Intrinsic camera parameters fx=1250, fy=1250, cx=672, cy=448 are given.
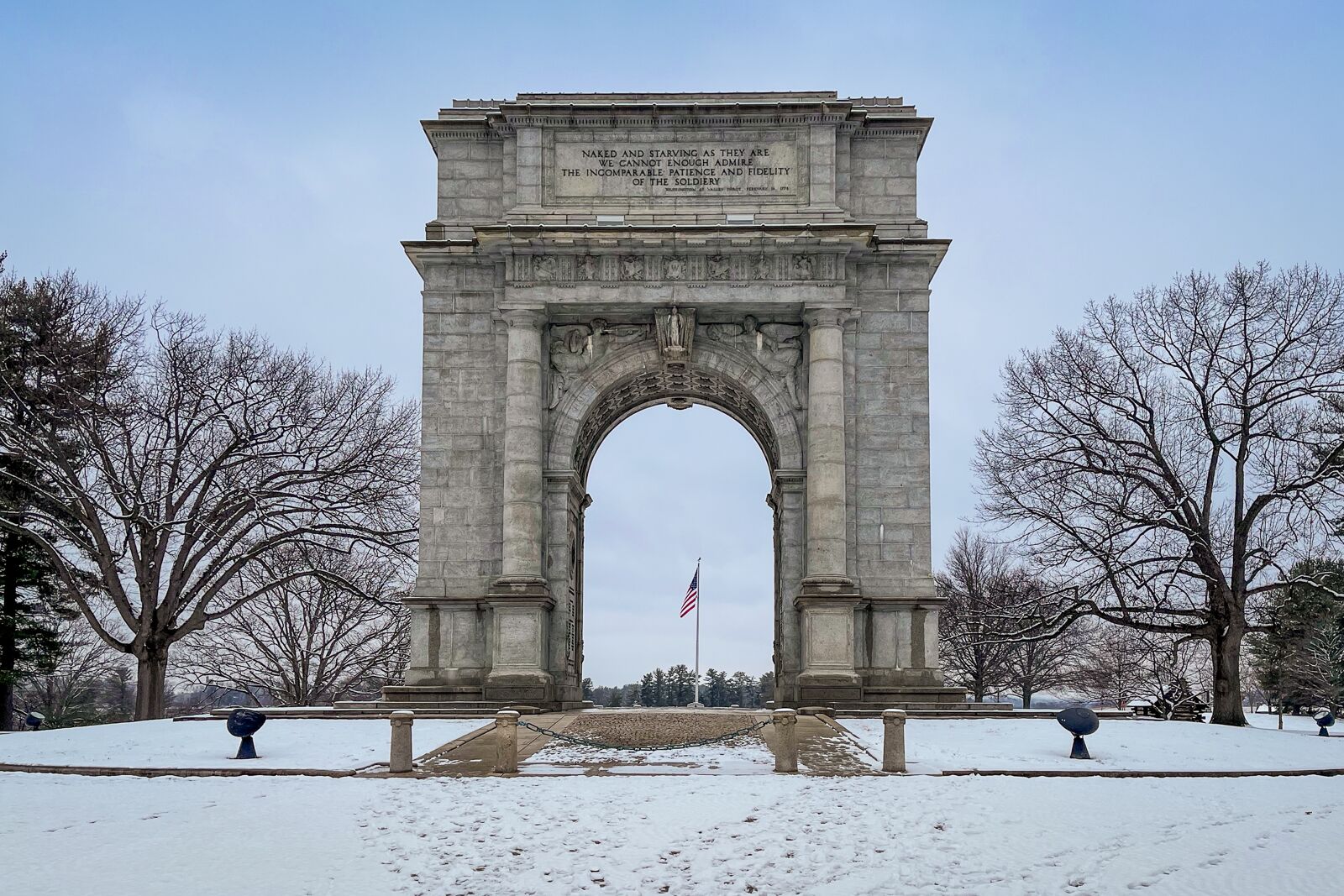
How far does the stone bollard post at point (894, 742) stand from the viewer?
59.2ft

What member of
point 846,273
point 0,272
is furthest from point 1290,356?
point 0,272

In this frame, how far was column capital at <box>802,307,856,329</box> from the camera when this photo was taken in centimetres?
A: 3048

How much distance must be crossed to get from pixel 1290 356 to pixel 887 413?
10429 millimetres

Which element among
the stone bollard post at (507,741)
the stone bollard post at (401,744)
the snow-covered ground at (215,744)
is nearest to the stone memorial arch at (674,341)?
the snow-covered ground at (215,744)

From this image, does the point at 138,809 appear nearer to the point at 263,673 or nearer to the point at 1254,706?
the point at 263,673

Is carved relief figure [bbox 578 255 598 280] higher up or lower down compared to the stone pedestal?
higher up

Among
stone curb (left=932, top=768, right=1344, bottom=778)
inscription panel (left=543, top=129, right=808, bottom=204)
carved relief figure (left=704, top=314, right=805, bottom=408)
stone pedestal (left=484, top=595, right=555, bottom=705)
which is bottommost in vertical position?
stone curb (left=932, top=768, right=1344, bottom=778)

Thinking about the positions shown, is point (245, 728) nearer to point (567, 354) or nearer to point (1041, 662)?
point (567, 354)

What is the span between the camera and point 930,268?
31828 millimetres

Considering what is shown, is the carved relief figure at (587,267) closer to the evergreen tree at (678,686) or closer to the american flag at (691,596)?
the american flag at (691,596)

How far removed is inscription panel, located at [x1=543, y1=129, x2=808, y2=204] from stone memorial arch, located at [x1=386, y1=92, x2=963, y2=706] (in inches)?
2.4

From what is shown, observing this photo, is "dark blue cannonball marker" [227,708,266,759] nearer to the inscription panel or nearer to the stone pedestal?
the stone pedestal

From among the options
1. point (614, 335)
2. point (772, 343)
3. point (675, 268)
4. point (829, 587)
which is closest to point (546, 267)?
point (614, 335)

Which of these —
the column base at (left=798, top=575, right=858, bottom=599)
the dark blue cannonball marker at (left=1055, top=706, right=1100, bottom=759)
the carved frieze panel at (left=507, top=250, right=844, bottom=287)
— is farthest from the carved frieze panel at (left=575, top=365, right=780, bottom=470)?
the dark blue cannonball marker at (left=1055, top=706, right=1100, bottom=759)
